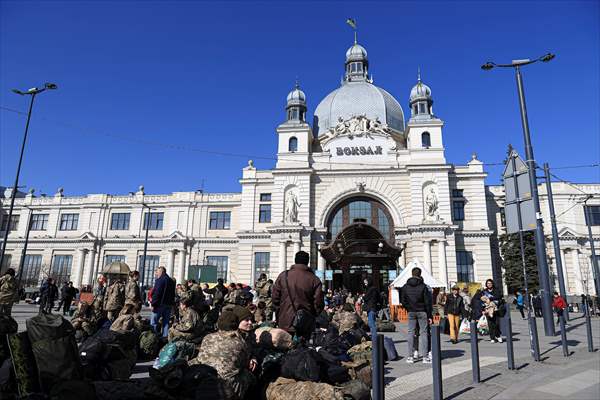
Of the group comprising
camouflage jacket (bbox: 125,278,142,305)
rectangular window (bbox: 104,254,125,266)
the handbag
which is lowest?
the handbag

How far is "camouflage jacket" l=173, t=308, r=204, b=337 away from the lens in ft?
27.2

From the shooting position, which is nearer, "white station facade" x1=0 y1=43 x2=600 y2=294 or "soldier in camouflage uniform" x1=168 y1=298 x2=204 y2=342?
"soldier in camouflage uniform" x1=168 y1=298 x2=204 y2=342

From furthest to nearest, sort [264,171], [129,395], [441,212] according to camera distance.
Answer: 1. [264,171]
2. [441,212]
3. [129,395]

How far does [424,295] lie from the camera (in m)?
8.47

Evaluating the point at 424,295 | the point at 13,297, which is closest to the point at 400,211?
the point at 424,295

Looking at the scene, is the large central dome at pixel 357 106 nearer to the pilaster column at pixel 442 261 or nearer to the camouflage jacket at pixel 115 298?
the pilaster column at pixel 442 261

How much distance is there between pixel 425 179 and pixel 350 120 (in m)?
8.79

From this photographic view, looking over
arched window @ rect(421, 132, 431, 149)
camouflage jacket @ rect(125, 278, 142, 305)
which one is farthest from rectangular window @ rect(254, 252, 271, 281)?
camouflage jacket @ rect(125, 278, 142, 305)

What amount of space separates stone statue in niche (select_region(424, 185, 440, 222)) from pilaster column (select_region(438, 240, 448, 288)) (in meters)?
2.11

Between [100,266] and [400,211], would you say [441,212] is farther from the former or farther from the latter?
[100,266]

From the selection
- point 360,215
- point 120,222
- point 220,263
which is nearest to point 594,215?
point 360,215

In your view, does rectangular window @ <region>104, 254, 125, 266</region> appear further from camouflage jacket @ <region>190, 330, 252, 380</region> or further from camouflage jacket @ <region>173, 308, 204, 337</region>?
camouflage jacket @ <region>190, 330, 252, 380</region>

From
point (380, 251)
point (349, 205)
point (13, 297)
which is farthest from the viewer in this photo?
point (349, 205)

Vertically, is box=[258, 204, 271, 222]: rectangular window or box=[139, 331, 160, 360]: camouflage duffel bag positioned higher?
box=[258, 204, 271, 222]: rectangular window
